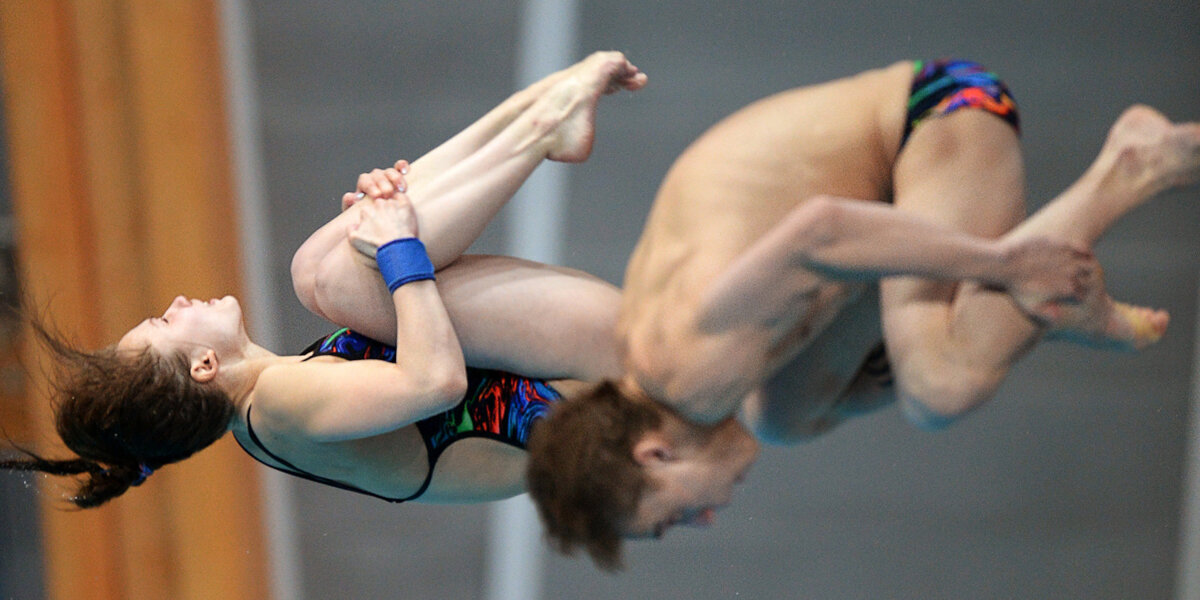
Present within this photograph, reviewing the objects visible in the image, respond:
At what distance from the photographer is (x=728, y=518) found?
1721 mm

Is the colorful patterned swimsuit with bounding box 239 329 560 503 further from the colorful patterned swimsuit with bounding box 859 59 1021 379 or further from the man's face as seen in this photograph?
the colorful patterned swimsuit with bounding box 859 59 1021 379

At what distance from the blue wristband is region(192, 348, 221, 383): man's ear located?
0.88 feet

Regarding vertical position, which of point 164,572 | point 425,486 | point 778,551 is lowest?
point 164,572

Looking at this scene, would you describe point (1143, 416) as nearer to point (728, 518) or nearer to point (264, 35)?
point (728, 518)

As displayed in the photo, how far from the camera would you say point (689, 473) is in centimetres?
107

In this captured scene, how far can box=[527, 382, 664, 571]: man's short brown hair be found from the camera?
104 cm

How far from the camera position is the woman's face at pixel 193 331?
1.24 metres

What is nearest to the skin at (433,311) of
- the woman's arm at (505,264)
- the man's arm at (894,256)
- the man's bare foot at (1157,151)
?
the woman's arm at (505,264)

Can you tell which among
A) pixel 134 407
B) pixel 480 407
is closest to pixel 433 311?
pixel 480 407

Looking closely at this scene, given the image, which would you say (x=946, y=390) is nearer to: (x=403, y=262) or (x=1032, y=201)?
(x=1032, y=201)

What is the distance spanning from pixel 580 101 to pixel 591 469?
0.43 m

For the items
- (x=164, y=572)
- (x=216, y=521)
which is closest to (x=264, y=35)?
(x=216, y=521)

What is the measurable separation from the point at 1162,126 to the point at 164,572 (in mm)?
2217

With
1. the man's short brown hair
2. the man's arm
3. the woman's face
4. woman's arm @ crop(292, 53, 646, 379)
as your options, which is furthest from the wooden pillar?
the man's arm
